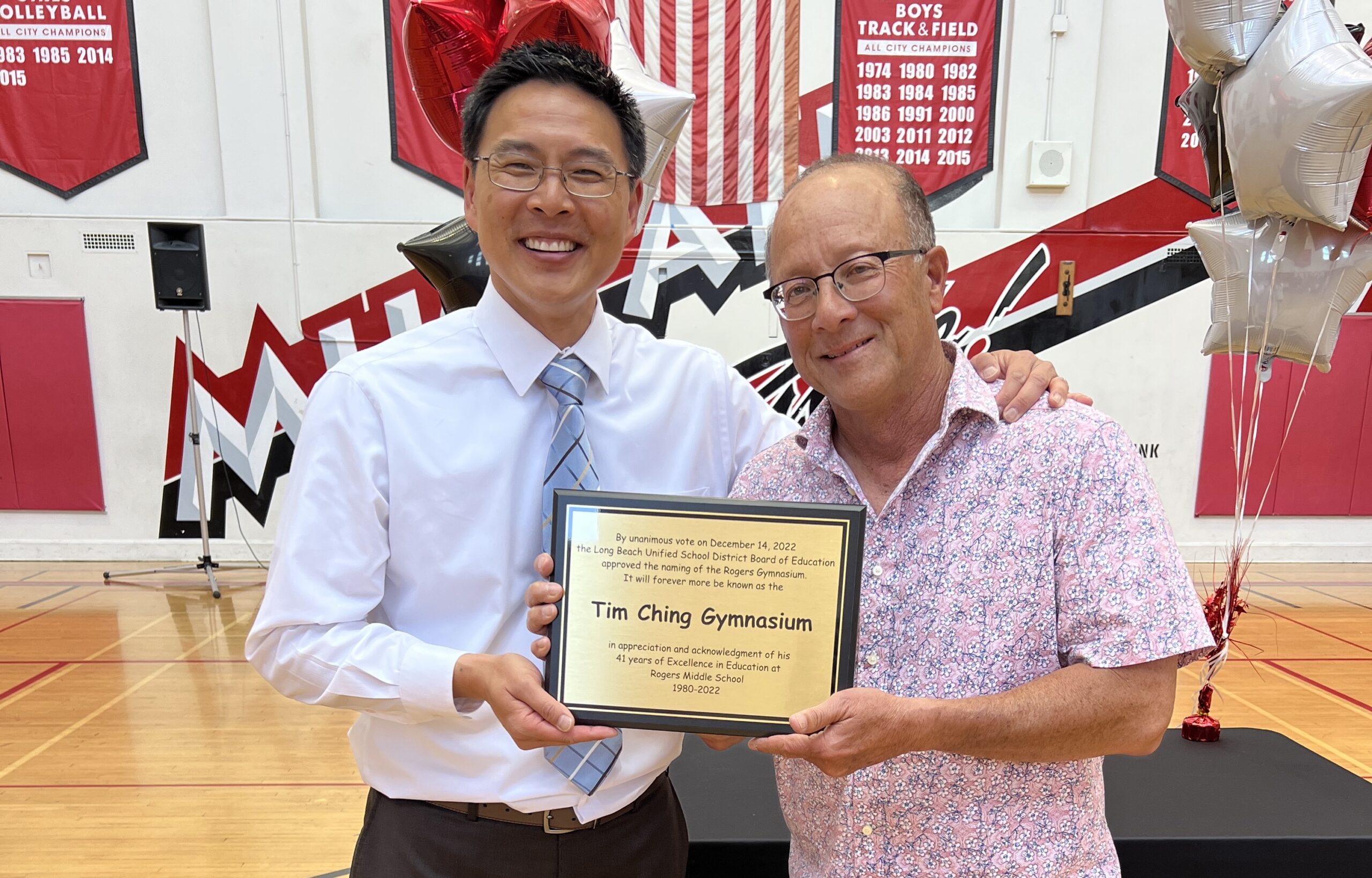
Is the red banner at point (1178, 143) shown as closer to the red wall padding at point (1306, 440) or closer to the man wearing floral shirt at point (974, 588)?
the red wall padding at point (1306, 440)

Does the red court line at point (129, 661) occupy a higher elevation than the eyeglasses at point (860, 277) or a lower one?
lower

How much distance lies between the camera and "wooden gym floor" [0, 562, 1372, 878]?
8.99ft

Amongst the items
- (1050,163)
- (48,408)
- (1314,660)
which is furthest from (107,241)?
(1314,660)

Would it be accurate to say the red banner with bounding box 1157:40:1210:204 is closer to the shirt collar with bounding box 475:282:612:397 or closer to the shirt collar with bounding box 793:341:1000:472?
the shirt collar with bounding box 793:341:1000:472

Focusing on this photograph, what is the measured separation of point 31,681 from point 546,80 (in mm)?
4731

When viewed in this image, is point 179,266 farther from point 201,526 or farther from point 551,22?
point 551,22

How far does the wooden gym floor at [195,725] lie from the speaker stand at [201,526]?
0.13m

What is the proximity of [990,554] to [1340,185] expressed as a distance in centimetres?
248

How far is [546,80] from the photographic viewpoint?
119cm

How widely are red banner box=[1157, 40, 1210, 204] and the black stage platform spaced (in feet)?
17.9

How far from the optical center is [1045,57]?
5.93 meters

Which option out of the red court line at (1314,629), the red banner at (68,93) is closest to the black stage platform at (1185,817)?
the red court line at (1314,629)

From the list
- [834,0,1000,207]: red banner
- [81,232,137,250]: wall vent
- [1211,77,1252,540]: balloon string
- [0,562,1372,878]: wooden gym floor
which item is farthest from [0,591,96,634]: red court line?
[834,0,1000,207]: red banner

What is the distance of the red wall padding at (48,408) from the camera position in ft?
→ 19.4
